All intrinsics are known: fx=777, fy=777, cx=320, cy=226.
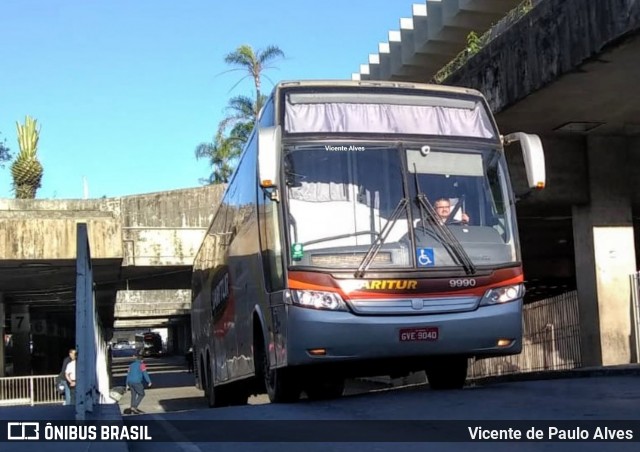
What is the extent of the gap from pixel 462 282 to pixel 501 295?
538 mm

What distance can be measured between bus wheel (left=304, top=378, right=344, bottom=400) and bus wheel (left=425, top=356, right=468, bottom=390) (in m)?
1.21

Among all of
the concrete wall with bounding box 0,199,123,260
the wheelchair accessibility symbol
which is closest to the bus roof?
the wheelchair accessibility symbol

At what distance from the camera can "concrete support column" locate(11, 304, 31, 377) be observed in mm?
38844

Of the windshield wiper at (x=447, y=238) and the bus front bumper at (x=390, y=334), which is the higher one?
the windshield wiper at (x=447, y=238)

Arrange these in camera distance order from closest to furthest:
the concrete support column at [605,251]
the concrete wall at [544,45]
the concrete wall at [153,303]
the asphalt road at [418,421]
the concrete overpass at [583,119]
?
1. the asphalt road at [418,421]
2. the concrete wall at [544,45]
3. the concrete overpass at [583,119]
4. the concrete support column at [605,251]
5. the concrete wall at [153,303]

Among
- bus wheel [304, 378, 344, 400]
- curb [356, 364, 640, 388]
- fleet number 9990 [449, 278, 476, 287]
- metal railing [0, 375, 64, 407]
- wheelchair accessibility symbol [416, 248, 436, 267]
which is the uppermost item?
wheelchair accessibility symbol [416, 248, 436, 267]

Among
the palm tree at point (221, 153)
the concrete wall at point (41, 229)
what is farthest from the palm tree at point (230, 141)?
the concrete wall at point (41, 229)

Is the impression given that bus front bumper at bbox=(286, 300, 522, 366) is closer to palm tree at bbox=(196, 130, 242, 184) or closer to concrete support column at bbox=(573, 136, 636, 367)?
concrete support column at bbox=(573, 136, 636, 367)

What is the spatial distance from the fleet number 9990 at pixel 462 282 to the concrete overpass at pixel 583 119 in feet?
15.1

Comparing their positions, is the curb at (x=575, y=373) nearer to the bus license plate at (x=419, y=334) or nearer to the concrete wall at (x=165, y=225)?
the bus license plate at (x=419, y=334)

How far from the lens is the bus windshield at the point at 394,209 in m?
8.37

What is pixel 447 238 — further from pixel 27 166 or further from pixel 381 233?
pixel 27 166

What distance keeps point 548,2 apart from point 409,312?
22.3 ft

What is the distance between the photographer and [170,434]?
24.1 feet
